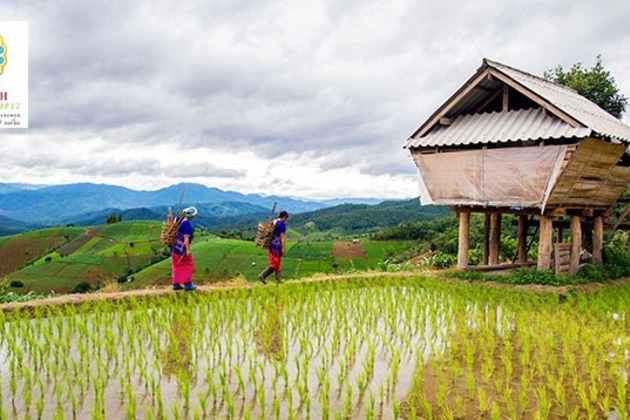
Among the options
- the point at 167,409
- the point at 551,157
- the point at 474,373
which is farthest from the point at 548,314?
the point at 167,409

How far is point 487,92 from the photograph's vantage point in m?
13.3

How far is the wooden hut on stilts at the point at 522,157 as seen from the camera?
11.2m

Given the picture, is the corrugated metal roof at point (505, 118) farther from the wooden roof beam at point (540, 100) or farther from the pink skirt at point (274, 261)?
the pink skirt at point (274, 261)

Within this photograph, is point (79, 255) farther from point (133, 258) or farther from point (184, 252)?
point (184, 252)

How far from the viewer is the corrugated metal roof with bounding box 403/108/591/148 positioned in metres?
11.0

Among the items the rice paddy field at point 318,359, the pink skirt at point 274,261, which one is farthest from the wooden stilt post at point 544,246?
the pink skirt at point 274,261

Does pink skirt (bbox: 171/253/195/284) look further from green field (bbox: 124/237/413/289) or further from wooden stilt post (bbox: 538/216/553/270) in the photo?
green field (bbox: 124/237/413/289)

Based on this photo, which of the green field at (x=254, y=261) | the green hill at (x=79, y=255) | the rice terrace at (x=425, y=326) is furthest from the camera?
the green hill at (x=79, y=255)

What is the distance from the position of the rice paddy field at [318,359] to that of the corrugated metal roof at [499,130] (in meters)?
3.61

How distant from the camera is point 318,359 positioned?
621cm

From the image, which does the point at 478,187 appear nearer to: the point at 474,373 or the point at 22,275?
the point at 474,373

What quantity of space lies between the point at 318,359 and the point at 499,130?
820cm

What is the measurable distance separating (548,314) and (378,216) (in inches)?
2936

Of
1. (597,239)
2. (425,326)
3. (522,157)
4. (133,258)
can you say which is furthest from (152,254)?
(425,326)
